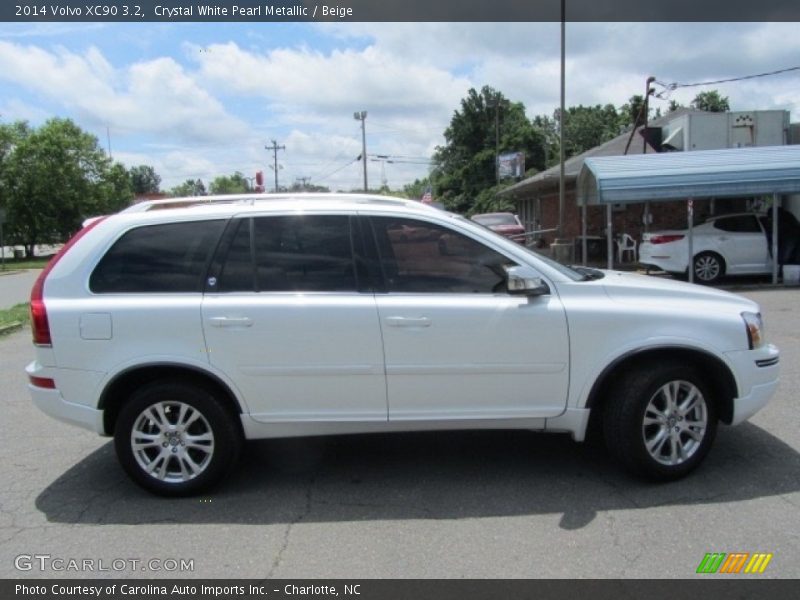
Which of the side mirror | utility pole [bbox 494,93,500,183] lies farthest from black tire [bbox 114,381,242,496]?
utility pole [bbox 494,93,500,183]

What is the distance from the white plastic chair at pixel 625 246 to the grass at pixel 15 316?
15.8 meters

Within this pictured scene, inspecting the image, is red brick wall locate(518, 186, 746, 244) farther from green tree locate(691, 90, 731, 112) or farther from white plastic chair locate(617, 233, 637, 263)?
green tree locate(691, 90, 731, 112)

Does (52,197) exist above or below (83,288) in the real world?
above

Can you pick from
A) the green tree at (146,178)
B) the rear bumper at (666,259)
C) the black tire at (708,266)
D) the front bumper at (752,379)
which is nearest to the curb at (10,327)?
the front bumper at (752,379)

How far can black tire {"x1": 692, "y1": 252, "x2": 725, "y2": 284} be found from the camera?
14.9 m

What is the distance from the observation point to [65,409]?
167 inches

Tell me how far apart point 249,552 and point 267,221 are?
2011 millimetres

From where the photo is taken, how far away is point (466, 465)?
15.5 feet

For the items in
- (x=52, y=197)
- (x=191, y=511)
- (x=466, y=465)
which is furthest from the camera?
(x=52, y=197)

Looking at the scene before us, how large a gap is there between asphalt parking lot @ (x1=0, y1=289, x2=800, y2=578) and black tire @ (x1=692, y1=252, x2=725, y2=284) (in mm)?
10361

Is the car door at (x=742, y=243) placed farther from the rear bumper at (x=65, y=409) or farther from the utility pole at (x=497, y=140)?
the utility pole at (x=497, y=140)

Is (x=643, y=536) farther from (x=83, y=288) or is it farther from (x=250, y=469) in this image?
(x=83, y=288)
